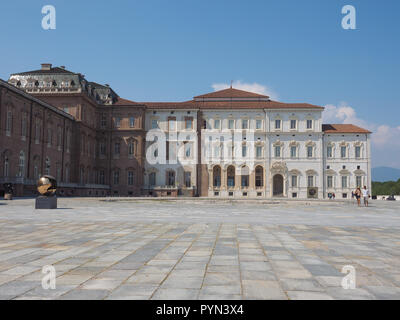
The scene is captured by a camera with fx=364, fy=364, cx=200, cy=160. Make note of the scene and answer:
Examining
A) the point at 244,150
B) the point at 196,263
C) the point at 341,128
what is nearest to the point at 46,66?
the point at 244,150

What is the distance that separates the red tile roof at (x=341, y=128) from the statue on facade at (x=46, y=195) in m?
45.7

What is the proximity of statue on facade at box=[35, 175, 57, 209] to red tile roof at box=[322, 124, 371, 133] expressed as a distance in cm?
4568

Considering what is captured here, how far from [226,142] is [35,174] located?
27.2m

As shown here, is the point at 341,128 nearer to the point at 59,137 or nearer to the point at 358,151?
the point at 358,151

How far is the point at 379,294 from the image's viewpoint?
4.04 m

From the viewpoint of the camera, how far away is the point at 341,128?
5581 cm

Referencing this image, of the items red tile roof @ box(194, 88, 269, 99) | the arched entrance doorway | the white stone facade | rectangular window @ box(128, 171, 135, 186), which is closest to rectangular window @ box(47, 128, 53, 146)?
rectangular window @ box(128, 171, 135, 186)

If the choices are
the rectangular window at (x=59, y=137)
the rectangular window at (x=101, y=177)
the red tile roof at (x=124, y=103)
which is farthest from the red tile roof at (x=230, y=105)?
the rectangular window at (x=59, y=137)

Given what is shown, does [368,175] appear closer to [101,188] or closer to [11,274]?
[101,188]

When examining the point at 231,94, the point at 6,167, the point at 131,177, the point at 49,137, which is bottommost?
the point at 131,177

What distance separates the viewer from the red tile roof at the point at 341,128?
54688 millimetres

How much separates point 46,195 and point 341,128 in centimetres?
4844

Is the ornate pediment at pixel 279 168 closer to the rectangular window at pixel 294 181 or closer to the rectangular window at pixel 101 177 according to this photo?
the rectangular window at pixel 294 181

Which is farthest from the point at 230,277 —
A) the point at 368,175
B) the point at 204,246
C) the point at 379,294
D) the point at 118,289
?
the point at 368,175
